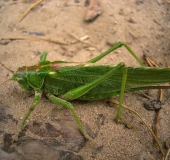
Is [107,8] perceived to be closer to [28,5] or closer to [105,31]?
[105,31]

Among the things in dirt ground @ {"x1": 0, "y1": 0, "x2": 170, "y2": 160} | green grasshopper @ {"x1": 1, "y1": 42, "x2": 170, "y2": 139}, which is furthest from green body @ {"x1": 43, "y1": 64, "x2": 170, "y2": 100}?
dirt ground @ {"x1": 0, "y1": 0, "x2": 170, "y2": 160}

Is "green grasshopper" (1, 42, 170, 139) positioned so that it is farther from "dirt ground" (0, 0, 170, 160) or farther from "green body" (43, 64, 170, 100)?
"dirt ground" (0, 0, 170, 160)

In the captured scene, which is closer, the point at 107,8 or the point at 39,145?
the point at 39,145

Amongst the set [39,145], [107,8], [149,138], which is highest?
[107,8]

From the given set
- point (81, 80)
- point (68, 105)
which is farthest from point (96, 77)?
point (68, 105)

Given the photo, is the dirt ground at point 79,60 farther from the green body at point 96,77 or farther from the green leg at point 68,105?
the green body at point 96,77

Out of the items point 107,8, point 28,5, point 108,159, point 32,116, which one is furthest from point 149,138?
point 28,5

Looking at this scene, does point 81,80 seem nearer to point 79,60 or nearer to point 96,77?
point 96,77
